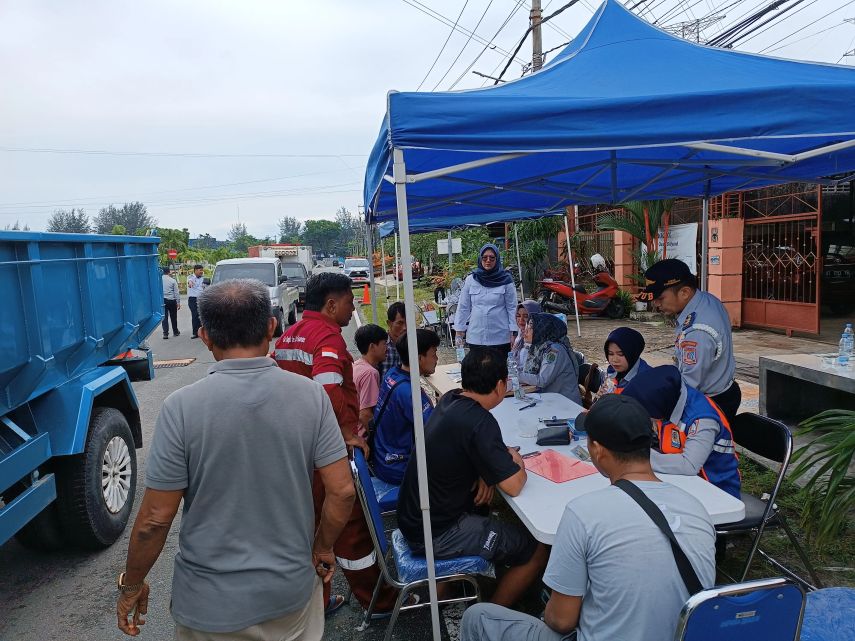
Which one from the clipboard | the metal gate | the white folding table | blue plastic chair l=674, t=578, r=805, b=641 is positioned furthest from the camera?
the metal gate

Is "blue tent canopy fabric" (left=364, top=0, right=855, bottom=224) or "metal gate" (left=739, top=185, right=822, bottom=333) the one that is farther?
"metal gate" (left=739, top=185, right=822, bottom=333)

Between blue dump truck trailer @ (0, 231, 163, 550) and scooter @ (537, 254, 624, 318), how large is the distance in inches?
382

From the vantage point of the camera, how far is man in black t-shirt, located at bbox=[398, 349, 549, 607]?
2.61 meters

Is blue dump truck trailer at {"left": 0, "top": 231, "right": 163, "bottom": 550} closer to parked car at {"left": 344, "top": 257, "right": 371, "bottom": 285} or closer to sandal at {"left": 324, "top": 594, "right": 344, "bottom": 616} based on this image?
sandal at {"left": 324, "top": 594, "right": 344, "bottom": 616}

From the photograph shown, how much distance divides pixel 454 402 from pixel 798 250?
9.06 m

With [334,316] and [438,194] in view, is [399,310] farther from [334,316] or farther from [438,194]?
[334,316]

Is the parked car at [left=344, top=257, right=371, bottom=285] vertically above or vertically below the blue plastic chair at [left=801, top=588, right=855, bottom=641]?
above

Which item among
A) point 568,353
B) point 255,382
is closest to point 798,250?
point 568,353

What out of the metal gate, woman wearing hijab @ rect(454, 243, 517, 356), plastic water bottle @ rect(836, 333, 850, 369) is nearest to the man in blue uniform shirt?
woman wearing hijab @ rect(454, 243, 517, 356)

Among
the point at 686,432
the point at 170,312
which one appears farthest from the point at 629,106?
the point at 170,312

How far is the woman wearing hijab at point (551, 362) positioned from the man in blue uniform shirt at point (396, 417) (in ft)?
3.86

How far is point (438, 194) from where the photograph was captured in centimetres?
507

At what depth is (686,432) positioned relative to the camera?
9.56ft

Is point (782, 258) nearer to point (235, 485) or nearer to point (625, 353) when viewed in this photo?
point (625, 353)
